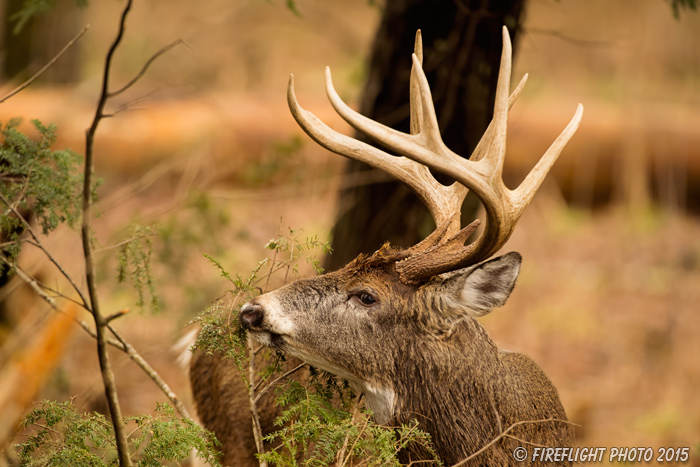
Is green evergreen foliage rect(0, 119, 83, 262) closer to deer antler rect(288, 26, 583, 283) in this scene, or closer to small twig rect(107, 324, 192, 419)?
small twig rect(107, 324, 192, 419)

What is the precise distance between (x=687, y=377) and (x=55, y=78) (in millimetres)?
9363

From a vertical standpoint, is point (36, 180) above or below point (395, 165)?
above

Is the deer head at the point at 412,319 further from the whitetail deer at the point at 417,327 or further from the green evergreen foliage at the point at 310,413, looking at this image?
the green evergreen foliage at the point at 310,413

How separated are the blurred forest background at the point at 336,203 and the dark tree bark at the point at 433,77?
0.77ft

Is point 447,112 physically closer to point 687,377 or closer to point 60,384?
point 60,384

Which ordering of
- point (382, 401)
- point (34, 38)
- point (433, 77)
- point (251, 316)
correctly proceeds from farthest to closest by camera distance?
1. point (34, 38)
2. point (433, 77)
3. point (382, 401)
4. point (251, 316)

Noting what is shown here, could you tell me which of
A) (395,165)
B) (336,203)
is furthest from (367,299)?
(336,203)

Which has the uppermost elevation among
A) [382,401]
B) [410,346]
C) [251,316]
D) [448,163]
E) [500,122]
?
[500,122]

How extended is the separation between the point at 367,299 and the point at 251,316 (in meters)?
0.59

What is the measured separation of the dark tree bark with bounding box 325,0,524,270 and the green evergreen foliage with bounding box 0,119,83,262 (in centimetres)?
241

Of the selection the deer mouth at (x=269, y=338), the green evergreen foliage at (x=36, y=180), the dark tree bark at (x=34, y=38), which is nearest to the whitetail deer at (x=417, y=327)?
the deer mouth at (x=269, y=338)

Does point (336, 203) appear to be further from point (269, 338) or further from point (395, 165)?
point (269, 338)

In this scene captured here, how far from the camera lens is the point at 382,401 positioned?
3.44 m

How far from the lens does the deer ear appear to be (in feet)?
10.6
